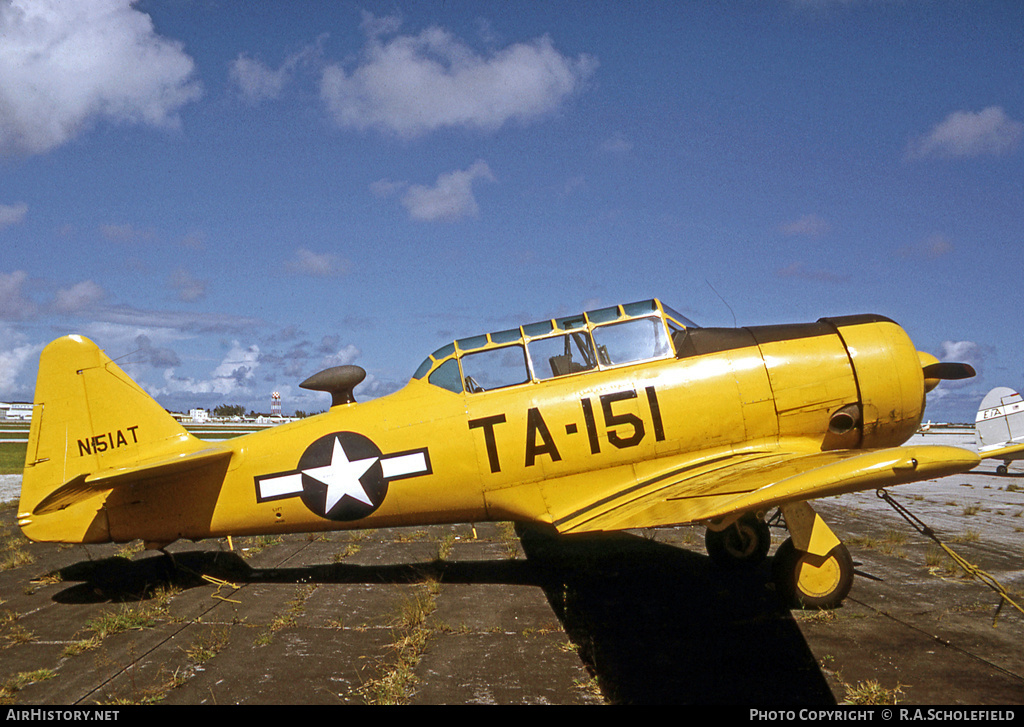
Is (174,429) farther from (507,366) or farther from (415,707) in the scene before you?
(415,707)

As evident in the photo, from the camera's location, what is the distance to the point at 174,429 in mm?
6789

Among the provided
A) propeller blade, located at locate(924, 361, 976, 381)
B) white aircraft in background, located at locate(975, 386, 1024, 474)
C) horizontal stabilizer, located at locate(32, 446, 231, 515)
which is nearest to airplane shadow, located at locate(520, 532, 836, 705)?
propeller blade, located at locate(924, 361, 976, 381)

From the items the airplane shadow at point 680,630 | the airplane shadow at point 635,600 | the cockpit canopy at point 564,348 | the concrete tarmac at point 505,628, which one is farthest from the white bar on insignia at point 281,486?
the airplane shadow at point 680,630

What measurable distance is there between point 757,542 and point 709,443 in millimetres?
1725

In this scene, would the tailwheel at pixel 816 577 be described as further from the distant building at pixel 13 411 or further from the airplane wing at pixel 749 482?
the distant building at pixel 13 411

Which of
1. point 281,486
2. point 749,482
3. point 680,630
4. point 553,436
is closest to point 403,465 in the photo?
point 281,486

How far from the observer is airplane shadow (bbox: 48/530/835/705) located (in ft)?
12.8

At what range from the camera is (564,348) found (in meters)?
5.96

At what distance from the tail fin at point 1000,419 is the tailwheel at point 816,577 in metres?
13.9

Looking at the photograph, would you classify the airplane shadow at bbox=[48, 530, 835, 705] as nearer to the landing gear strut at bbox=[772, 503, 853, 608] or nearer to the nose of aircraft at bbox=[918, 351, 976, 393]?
the landing gear strut at bbox=[772, 503, 853, 608]

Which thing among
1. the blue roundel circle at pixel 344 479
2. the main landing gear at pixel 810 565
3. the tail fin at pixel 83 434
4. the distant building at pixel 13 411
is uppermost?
the distant building at pixel 13 411

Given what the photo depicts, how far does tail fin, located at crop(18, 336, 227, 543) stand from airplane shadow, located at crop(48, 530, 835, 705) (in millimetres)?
855

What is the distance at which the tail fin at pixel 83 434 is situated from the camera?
6.23 meters

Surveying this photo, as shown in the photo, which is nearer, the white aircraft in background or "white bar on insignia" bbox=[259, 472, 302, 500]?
"white bar on insignia" bbox=[259, 472, 302, 500]
